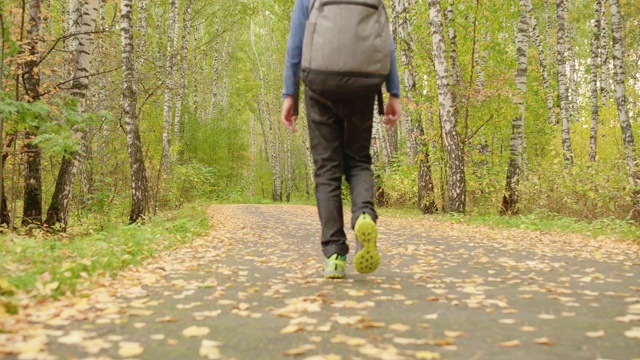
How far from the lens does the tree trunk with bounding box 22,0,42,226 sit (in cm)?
806

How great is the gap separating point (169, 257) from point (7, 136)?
461 cm

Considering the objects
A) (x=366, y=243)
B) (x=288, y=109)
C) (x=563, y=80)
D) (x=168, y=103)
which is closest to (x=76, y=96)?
(x=288, y=109)

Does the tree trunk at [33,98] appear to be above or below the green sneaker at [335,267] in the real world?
above

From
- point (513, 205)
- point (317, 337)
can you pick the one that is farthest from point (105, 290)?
point (513, 205)

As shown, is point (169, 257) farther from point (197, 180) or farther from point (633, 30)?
point (633, 30)

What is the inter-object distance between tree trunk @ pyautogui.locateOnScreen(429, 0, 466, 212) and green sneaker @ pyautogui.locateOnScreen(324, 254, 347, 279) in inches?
333

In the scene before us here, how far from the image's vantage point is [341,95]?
3.51m

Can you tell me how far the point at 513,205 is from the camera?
39.4 ft

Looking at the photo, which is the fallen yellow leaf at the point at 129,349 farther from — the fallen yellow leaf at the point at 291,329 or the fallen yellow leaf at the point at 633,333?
the fallen yellow leaf at the point at 633,333

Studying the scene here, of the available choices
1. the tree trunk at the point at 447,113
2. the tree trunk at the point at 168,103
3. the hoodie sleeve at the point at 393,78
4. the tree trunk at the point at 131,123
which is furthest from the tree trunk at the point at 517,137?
the tree trunk at the point at 168,103

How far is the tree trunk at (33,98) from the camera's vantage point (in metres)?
8.06

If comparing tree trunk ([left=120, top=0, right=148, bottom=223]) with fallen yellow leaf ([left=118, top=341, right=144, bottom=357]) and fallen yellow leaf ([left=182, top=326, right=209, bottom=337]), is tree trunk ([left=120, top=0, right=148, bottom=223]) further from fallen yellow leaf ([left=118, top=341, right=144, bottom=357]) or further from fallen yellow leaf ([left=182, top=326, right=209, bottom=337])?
fallen yellow leaf ([left=118, top=341, right=144, bottom=357])

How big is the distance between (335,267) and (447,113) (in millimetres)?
8774

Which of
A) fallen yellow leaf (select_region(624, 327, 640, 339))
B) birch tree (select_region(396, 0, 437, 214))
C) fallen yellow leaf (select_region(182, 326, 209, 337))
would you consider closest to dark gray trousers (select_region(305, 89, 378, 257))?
fallen yellow leaf (select_region(182, 326, 209, 337))
